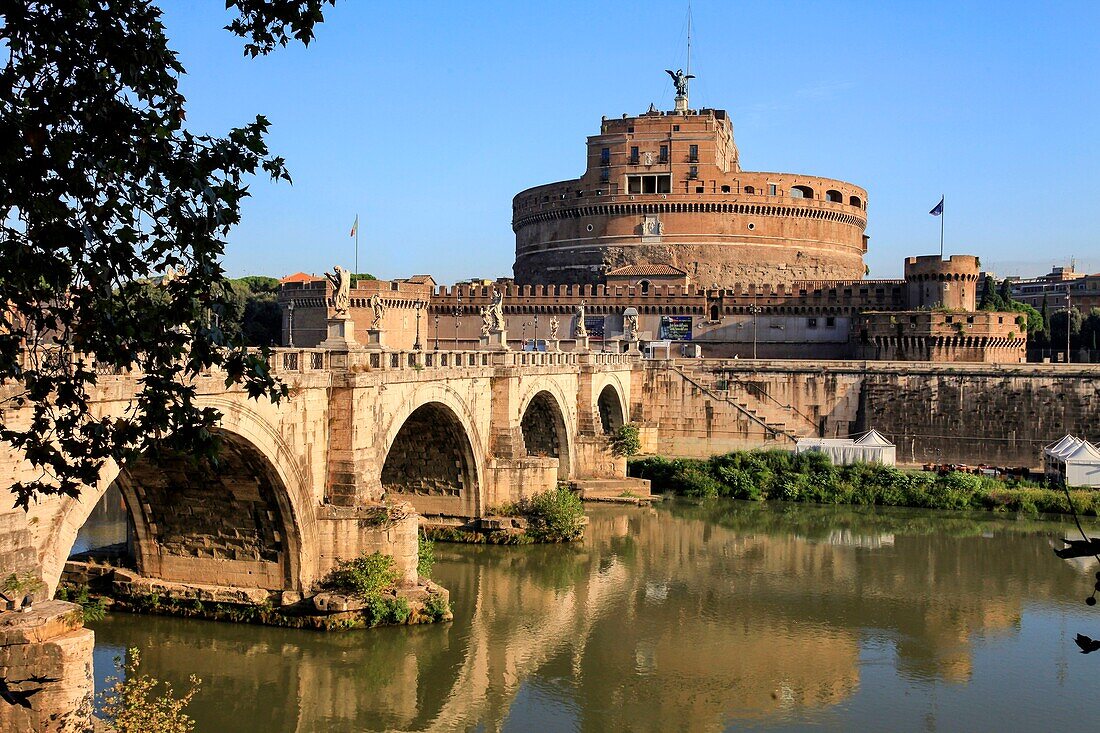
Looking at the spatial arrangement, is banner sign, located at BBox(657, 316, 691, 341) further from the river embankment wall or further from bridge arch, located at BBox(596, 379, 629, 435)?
bridge arch, located at BBox(596, 379, 629, 435)

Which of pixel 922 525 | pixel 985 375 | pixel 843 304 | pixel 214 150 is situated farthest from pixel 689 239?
pixel 214 150

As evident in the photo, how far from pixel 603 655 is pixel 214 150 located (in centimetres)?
1387

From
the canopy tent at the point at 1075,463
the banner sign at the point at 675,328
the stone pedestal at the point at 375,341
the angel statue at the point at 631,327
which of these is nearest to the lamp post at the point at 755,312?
the banner sign at the point at 675,328

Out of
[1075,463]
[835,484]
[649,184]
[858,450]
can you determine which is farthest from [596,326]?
[1075,463]

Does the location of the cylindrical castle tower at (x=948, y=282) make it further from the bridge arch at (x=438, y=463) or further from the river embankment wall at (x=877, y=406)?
the bridge arch at (x=438, y=463)

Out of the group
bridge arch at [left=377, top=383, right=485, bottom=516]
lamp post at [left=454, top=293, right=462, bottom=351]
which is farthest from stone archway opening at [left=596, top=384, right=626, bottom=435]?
lamp post at [left=454, top=293, right=462, bottom=351]

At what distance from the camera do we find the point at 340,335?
1797cm

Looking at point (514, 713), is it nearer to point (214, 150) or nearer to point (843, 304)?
point (214, 150)

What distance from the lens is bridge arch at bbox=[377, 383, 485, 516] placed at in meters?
24.0

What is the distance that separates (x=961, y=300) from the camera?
166 feet

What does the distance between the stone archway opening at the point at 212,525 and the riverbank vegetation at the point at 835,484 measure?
1971 centimetres

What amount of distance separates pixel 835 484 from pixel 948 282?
21095 mm

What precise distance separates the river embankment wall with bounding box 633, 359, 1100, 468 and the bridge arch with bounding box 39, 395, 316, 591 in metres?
24.1

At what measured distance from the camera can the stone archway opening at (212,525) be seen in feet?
52.6
